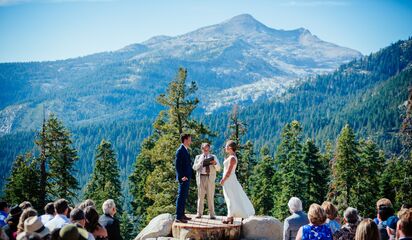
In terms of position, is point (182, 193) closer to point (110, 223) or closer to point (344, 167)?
point (110, 223)

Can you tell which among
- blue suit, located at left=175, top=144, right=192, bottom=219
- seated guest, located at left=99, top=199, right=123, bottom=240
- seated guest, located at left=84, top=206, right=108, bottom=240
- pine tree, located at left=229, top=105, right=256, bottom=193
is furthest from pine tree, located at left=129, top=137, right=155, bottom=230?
seated guest, located at left=84, top=206, right=108, bottom=240

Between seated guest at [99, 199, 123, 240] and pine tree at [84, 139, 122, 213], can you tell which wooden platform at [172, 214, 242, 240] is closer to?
seated guest at [99, 199, 123, 240]

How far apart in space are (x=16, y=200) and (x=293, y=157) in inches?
1082

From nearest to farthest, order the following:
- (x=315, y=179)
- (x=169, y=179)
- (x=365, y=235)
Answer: (x=365, y=235), (x=169, y=179), (x=315, y=179)

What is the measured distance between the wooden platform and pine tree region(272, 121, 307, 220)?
30.0 meters

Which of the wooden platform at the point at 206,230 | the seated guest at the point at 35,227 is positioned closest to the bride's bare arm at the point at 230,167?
the wooden platform at the point at 206,230

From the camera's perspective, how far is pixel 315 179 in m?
46.6

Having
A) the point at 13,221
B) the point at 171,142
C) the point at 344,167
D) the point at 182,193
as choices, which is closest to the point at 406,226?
the point at 182,193

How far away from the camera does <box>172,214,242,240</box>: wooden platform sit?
14.1 meters

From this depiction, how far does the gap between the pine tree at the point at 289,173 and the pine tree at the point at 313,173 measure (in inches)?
24.8

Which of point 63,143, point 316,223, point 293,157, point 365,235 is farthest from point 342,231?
point 293,157

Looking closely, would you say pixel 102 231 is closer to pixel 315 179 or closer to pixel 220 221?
pixel 220 221

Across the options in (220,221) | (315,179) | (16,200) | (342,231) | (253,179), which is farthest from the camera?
(253,179)

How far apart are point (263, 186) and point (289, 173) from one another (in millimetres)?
6502
